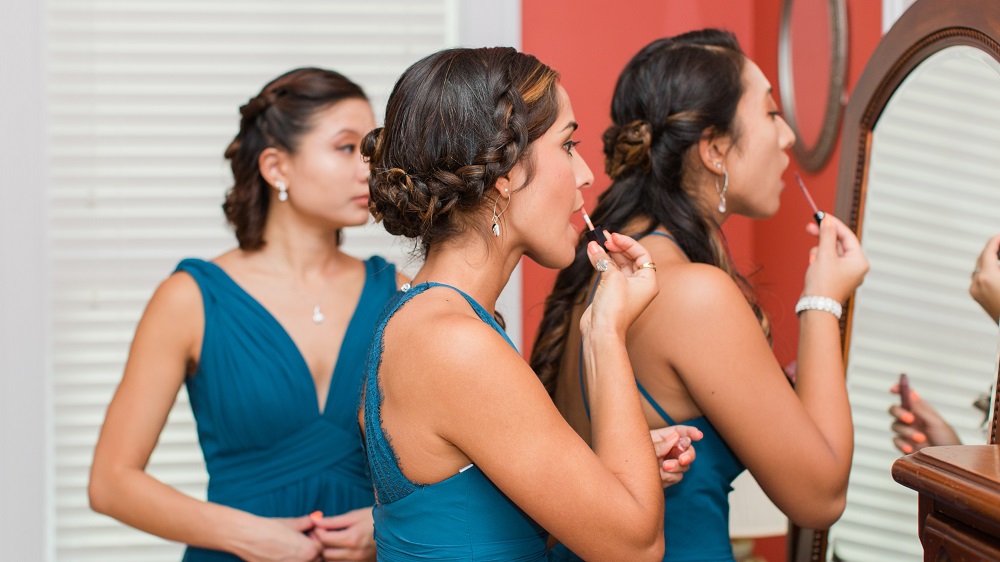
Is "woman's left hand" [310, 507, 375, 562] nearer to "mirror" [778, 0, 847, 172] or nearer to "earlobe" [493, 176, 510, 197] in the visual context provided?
"earlobe" [493, 176, 510, 197]

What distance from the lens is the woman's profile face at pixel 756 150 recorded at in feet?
5.57

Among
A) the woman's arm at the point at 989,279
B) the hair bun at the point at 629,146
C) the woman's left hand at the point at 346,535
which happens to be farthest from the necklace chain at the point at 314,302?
the woman's arm at the point at 989,279

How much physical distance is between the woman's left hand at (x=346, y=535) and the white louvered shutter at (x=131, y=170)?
1.17 metres

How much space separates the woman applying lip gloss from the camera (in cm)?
148

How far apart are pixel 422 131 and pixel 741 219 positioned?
77.2 inches

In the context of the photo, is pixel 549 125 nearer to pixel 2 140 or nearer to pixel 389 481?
pixel 389 481

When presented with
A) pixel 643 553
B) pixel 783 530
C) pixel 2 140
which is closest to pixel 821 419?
pixel 643 553

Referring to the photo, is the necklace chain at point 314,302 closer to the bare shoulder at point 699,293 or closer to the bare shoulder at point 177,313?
the bare shoulder at point 177,313

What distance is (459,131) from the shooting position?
1.29 m

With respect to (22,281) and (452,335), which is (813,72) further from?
(22,281)

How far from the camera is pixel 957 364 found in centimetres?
154

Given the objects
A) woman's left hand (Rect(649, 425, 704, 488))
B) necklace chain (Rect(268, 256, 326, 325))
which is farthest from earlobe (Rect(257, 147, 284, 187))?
woman's left hand (Rect(649, 425, 704, 488))

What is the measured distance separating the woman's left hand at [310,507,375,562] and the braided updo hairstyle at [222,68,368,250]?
61cm

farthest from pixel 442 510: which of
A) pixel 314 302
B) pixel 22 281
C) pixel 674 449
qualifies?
pixel 22 281
